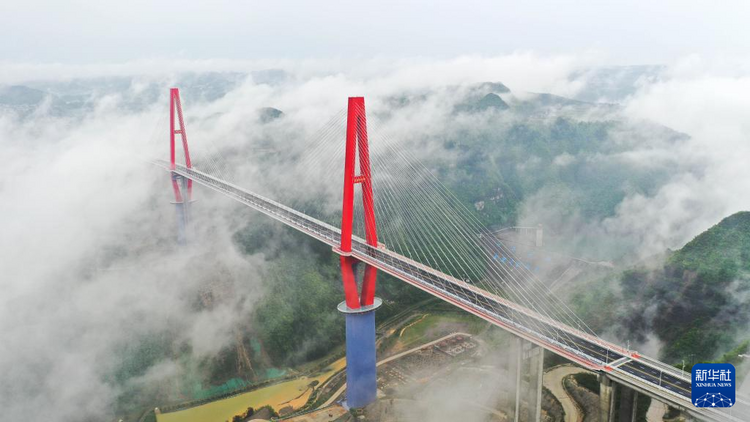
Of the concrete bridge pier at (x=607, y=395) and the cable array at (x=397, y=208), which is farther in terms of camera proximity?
the cable array at (x=397, y=208)

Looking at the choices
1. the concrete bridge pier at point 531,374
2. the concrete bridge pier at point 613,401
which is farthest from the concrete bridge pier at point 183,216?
the concrete bridge pier at point 613,401

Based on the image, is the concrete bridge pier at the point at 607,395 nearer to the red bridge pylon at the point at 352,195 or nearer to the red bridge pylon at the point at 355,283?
the red bridge pylon at the point at 355,283

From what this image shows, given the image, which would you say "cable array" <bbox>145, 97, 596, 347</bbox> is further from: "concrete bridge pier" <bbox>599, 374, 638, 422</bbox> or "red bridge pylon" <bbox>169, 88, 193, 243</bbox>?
"concrete bridge pier" <bbox>599, 374, 638, 422</bbox>

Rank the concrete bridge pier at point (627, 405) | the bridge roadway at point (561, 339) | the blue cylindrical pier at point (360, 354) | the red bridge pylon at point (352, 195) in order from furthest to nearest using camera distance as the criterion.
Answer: the blue cylindrical pier at point (360, 354), the red bridge pylon at point (352, 195), the concrete bridge pier at point (627, 405), the bridge roadway at point (561, 339)

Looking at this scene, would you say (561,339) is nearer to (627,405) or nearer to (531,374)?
(531,374)

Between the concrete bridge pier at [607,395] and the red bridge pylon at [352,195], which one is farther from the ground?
the red bridge pylon at [352,195]

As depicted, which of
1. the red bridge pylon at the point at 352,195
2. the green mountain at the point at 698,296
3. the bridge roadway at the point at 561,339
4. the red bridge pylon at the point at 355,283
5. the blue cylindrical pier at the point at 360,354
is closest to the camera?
the bridge roadway at the point at 561,339

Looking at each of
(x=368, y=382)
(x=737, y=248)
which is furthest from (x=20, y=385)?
(x=737, y=248)

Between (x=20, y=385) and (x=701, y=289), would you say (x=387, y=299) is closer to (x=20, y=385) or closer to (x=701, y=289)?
(x=701, y=289)
